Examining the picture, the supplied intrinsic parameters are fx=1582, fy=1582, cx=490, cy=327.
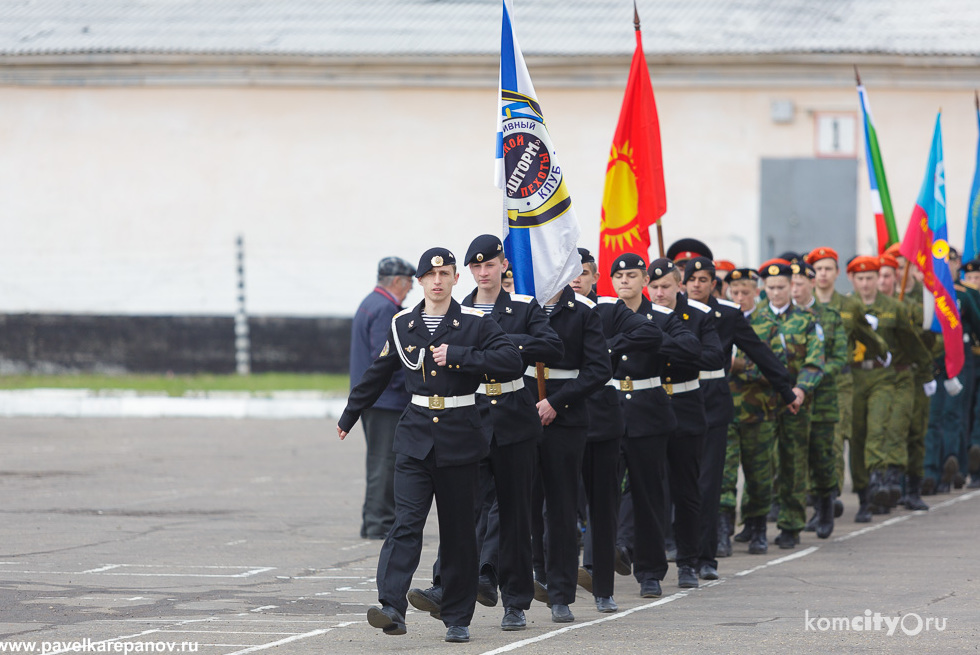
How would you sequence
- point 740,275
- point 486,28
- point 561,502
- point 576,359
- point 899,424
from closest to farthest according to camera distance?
point 561,502 → point 576,359 → point 740,275 → point 899,424 → point 486,28

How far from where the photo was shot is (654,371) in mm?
9570

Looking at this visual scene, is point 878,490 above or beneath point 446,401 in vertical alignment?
beneath

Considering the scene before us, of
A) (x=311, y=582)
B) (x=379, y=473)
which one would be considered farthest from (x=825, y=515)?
(x=311, y=582)

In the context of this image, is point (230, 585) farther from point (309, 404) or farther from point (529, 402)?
point (309, 404)

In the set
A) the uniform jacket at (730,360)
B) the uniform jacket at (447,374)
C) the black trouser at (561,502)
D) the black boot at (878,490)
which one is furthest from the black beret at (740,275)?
the uniform jacket at (447,374)

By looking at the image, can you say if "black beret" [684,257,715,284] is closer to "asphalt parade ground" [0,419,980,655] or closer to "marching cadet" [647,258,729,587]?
"marching cadet" [647,258,729,587]

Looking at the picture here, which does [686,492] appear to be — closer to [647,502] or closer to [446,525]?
[647,502]

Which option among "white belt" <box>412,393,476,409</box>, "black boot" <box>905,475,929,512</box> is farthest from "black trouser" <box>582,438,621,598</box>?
"black boot" <box>905,475,929,512</box>

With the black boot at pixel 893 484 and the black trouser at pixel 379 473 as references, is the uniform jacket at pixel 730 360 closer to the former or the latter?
the black trouser at pixel 379 473

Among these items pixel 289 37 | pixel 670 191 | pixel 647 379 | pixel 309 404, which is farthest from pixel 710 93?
pixel 647 379

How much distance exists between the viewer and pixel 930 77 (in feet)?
81.3

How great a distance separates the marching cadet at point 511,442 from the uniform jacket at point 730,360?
7.55 ft

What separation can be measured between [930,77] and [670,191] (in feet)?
14.5

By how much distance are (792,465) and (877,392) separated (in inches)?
91.2
